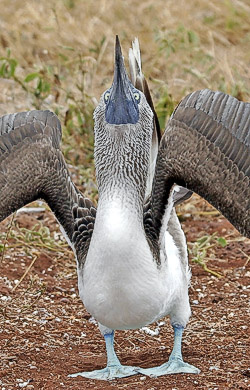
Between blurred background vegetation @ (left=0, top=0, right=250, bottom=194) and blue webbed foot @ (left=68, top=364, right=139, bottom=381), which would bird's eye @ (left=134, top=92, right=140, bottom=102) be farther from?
blurred background vegetation @ (left=0, top=0, right=250, bottom=194)

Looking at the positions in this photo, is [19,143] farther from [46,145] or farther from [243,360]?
[243,360]

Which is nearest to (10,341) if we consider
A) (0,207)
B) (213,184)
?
(0,207)

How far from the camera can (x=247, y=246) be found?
666cm

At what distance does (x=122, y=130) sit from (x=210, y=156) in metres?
0.46

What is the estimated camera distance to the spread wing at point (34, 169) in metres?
4.51

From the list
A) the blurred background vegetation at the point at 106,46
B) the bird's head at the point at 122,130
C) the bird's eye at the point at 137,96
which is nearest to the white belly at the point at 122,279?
the bird's head at the point at 122,130

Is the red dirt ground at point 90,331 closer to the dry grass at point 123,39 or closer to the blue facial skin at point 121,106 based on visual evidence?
the blue facial skin at point 121,106

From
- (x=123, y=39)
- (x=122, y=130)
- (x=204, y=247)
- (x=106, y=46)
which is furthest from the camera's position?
(x=106, y=46)

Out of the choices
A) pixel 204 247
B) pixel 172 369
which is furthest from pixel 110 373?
pixel 204 247

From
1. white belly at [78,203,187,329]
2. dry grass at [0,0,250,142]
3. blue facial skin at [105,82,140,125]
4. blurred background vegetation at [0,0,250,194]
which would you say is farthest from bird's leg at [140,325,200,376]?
dry grass at [0,0,250,142]

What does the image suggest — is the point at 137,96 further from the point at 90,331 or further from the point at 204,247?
the point at 204,247

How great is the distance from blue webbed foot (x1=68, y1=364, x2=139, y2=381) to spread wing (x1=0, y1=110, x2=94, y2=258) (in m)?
0.75

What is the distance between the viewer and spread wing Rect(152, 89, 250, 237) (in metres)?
4.06

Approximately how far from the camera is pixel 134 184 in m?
4.31
